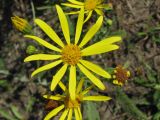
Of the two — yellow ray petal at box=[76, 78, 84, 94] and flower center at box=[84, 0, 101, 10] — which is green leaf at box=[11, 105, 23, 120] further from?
flower center at box=[84, 0, 101, 10]

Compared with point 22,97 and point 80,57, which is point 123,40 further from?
point 22,97

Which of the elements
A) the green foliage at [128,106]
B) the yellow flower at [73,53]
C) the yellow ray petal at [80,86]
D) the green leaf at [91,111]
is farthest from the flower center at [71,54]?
the green foliage at [128,106]

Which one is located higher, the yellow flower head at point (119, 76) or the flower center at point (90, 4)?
the flower center at point (90, 4)

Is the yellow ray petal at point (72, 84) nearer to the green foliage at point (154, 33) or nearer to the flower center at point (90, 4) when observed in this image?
the flower center at point (90, 4)

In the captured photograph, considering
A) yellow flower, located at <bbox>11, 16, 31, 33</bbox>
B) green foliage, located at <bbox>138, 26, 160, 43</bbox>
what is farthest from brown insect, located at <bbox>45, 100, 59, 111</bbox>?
green foliage, located at <bbox>138, 26, 160, 43</bbox>

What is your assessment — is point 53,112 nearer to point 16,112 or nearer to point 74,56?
point 74,56

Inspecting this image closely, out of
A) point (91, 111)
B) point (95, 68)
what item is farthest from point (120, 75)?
point (91, 111)

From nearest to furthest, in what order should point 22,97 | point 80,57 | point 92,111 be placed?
point 80,57, point 92,111, point 22,97

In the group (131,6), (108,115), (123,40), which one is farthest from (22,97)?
(131,6)
